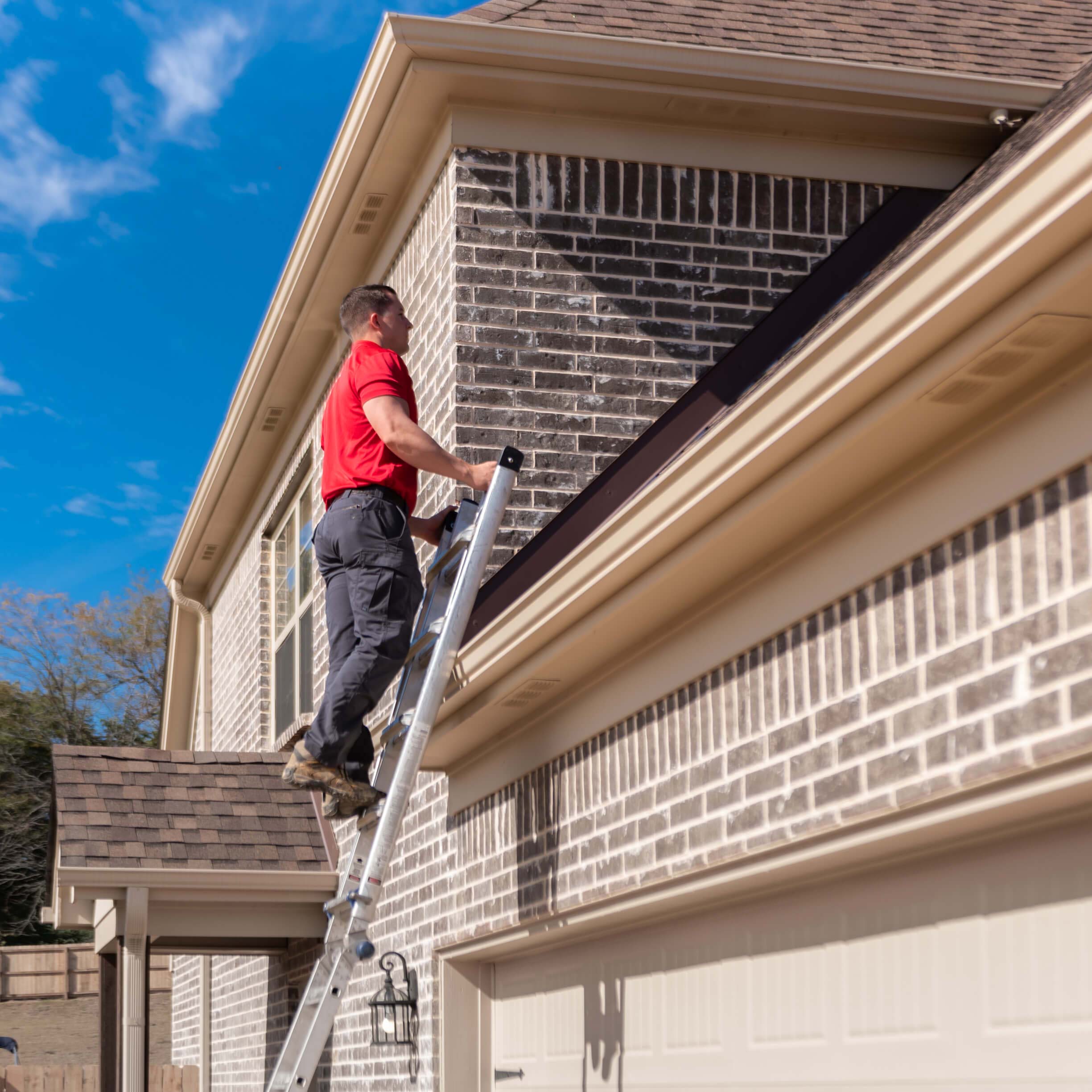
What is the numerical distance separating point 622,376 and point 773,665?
400 cm

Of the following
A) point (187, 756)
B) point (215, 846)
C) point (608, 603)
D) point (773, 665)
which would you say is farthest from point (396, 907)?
point (773, 665)

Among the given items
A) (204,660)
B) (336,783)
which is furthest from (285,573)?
(336,783)

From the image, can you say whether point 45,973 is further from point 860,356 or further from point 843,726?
point 860,356

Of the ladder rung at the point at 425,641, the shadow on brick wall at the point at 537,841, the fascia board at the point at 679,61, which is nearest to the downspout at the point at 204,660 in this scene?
the fascia board at the point at 679,61

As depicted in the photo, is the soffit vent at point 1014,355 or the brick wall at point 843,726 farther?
the brick wall at point 843,726

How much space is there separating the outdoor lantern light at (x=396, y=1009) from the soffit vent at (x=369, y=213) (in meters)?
A: 4.32

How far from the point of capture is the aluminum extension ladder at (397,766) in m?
5.30

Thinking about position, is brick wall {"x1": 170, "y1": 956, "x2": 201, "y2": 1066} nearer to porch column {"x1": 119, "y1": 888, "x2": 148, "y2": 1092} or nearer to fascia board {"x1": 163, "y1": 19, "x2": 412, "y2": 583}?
fascia board {"x1": 163, "y1": 19, "x2": 412, "y2": 583}

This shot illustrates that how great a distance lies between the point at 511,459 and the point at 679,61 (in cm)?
313

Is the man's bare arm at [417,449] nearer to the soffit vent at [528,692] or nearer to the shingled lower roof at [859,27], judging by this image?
the soffit vent at [528,692]

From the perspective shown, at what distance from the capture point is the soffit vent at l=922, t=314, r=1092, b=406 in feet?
9.73

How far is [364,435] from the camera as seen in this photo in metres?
6.25

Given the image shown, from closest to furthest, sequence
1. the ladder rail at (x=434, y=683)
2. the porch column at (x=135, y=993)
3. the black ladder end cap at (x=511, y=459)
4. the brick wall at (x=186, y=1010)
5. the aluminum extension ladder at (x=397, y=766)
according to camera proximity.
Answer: the aluminum extension ladder at (x=397, y=766) → the ladder rail at (x=434, y=683) → the black ladder end cap at (x=511, y=459) → the porch column at (x=135, y=993) → the brick wall at (x=186, y=1010)

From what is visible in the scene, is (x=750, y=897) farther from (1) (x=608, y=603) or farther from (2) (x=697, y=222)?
(2) (x=697, y=222)
